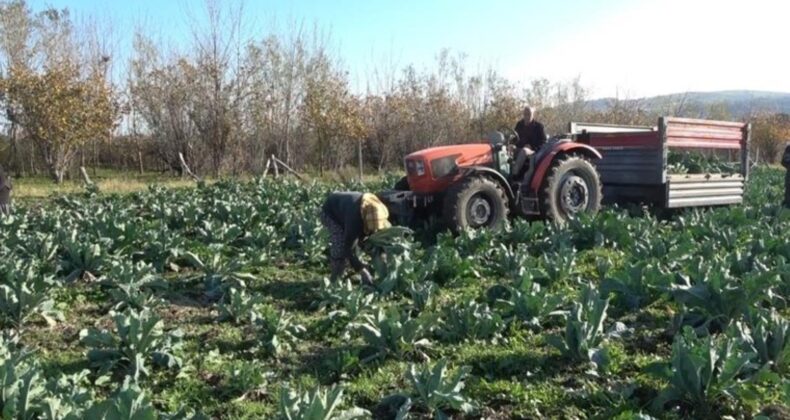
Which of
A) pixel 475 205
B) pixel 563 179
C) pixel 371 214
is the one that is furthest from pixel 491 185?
pixel 371 214

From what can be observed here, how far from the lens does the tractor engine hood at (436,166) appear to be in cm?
919

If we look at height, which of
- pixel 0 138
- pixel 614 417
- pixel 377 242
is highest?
pixel 0 138

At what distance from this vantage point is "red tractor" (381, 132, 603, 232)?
8984 mm

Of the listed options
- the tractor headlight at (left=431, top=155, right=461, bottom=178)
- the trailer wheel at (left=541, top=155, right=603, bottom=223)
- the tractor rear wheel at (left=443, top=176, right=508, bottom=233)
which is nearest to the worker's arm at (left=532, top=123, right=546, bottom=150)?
the trailer wheel at (left=541, top=155, right=603, bottom=223)

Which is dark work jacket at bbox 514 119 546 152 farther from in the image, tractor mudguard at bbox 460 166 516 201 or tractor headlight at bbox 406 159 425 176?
tractor headlight at bbox 406 159 425 176

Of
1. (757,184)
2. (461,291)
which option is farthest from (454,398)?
(757,184)

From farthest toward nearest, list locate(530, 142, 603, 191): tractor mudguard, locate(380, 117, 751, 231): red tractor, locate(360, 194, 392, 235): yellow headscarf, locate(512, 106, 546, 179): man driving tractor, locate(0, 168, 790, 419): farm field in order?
locate(512, 106, 546, 179): man driving tractor → locate(530, 142, 603, 191): tractor mudguard → locate(380, 117, 751, 231): red tractor → locate(360, 194, 392, 235): yellow headscarf → locate(0, 168, 790, 419): farm field

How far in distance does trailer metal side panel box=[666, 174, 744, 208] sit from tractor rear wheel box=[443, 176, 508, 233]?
10.7 feet

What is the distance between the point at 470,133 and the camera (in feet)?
113

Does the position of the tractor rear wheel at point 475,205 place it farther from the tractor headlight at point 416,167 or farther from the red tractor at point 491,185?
the tractor headlight at point 416,167

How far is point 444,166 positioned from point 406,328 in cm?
472

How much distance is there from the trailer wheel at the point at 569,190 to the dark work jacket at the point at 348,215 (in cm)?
387

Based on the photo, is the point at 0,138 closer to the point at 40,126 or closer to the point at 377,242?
the point at 40,126

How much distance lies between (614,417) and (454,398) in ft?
3.00
